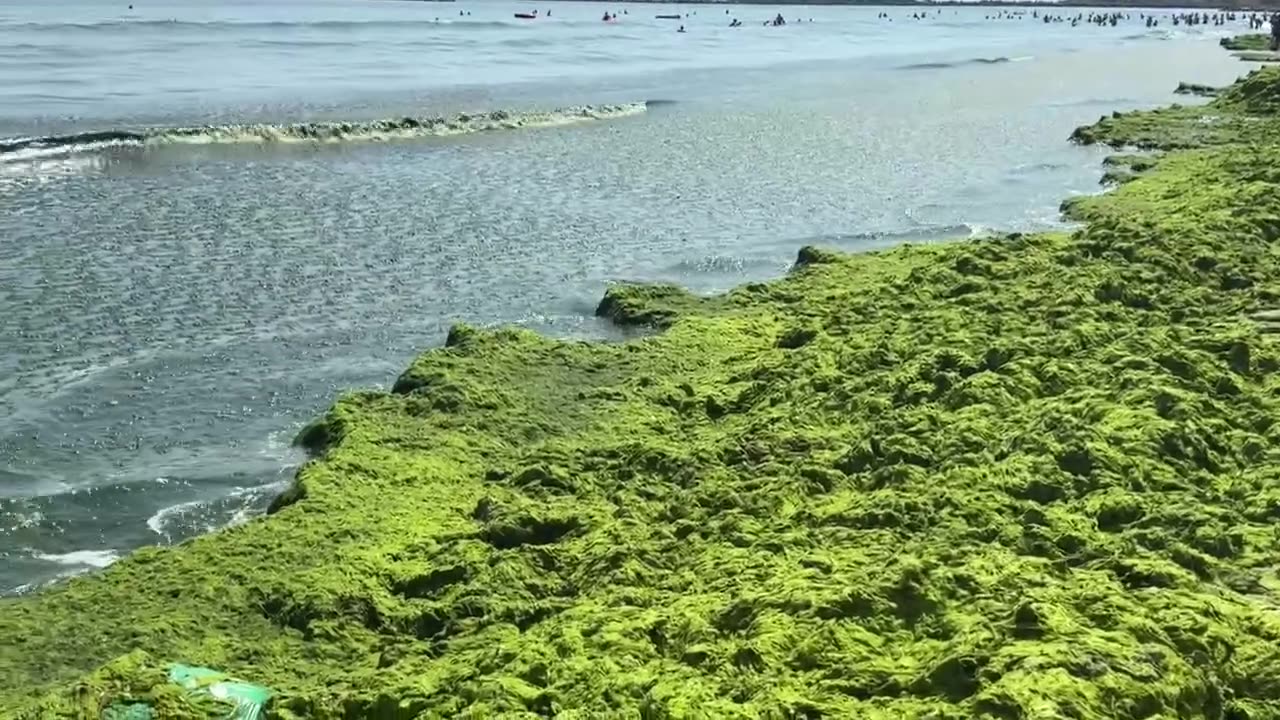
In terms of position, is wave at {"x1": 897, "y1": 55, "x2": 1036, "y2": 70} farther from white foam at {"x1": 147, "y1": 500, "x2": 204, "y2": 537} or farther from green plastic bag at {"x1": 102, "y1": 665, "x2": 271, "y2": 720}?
green plastic bag at {"x1": 102, "y1": 665, "x2": 271, "y2": 720}

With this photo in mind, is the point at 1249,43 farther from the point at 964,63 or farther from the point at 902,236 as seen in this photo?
the point at 902,236

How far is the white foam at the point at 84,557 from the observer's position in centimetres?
923

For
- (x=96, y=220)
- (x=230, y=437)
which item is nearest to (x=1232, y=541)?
(x=230, y=437)

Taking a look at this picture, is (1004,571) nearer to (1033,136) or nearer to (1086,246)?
(1086,246)

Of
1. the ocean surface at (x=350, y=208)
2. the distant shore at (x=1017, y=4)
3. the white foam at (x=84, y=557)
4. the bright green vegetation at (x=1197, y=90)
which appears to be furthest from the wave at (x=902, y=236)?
the distant shore at (x=1017, y=4)

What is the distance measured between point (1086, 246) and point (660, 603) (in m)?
9.87

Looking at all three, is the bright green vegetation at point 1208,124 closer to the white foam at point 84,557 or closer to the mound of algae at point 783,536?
the mound of algae at point 783,536

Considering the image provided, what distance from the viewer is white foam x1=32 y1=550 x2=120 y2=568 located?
9.23 metres

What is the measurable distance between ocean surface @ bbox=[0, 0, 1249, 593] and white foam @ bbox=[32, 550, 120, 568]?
0.03m

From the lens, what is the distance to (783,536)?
25.8 ft

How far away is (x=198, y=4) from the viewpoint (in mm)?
119500

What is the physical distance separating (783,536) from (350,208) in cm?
1755

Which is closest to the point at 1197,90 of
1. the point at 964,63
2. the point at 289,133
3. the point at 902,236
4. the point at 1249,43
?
the point at 964,63

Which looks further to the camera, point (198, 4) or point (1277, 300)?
point (198, 4)
